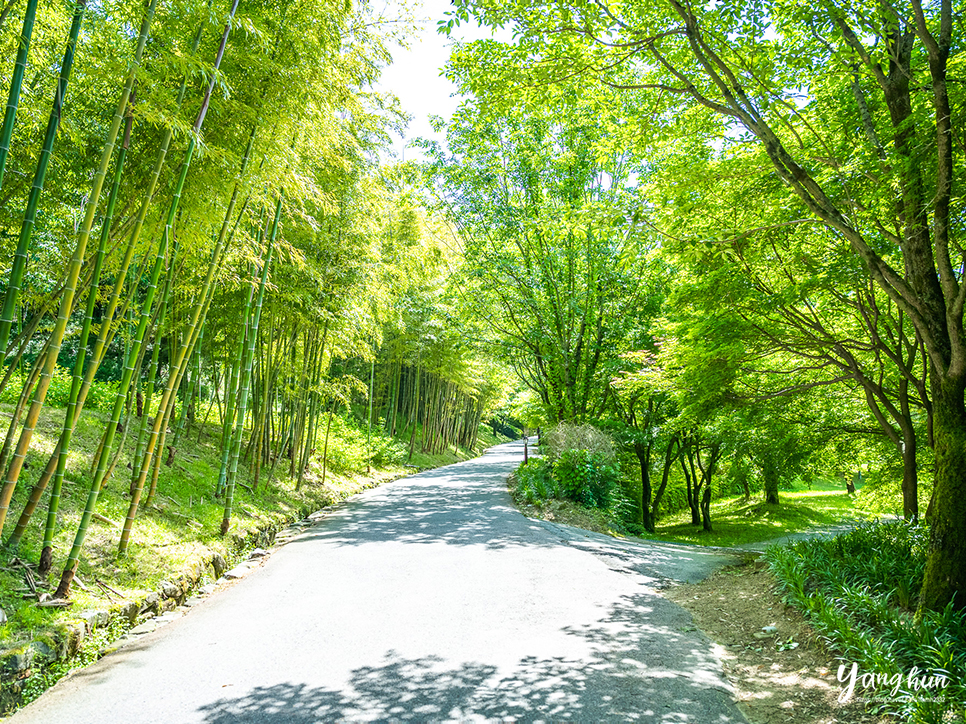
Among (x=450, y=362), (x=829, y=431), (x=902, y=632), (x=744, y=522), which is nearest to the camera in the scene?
(x=902, y=632)

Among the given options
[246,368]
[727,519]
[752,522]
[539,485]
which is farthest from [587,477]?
[727,519]

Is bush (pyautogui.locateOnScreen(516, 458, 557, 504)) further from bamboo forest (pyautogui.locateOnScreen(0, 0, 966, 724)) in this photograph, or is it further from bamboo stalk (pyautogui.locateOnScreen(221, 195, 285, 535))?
bamboo stalk (pyautogui.locateOnScreen(221, 195, 285, 535))

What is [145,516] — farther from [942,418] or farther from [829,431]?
[829,431]

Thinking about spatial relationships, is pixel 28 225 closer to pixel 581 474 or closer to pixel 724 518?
pixel 581 474

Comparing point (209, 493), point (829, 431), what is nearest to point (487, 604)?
point (209, 493)

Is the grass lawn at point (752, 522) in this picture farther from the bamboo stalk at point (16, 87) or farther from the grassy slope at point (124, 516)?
the bamboo stalk at point (16, 87)

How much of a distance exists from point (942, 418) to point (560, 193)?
362 inches

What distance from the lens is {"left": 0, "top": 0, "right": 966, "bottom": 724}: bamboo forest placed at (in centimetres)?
357

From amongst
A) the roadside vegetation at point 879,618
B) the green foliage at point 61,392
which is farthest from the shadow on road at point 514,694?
the green foliage at point 61,392

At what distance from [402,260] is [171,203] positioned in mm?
6534

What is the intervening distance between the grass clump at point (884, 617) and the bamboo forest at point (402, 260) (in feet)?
0.09

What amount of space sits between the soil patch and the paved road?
17 centimetres

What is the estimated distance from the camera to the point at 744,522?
16.8 m

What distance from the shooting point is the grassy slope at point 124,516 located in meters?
3.64
